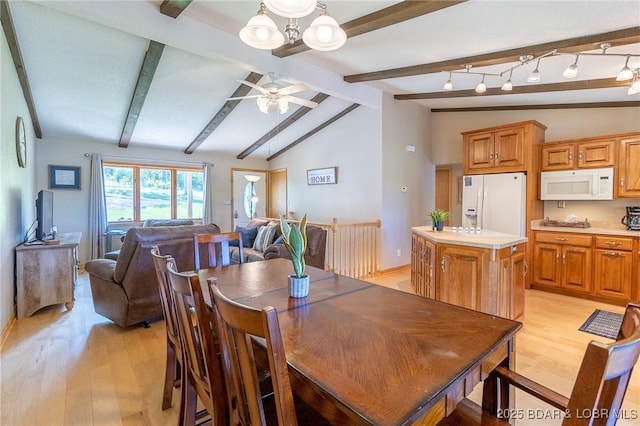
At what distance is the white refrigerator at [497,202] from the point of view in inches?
167

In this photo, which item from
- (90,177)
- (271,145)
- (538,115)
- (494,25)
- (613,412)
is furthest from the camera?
(271,145)

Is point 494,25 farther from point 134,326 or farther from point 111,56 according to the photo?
point 134,326

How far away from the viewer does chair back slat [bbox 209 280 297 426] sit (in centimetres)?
77

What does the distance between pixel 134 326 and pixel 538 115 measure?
6097mm

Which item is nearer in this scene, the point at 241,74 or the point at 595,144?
the point at 595,144

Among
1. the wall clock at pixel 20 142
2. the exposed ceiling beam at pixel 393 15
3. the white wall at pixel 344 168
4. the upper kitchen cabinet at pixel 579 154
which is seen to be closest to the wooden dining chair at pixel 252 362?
the exposed ceiling beam at pixel 393 15

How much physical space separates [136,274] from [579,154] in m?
5.41

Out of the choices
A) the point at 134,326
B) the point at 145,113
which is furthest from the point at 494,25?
the point at 145,113

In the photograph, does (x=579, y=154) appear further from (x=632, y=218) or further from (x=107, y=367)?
(x=107, y=367)

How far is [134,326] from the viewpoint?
3.11m

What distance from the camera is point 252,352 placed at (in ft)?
2.94

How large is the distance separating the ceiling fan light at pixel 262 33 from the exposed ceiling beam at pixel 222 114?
2483 millimetres

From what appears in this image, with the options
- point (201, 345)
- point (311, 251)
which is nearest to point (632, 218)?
point (311, 251)

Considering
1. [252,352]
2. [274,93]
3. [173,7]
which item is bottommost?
[252,352]
